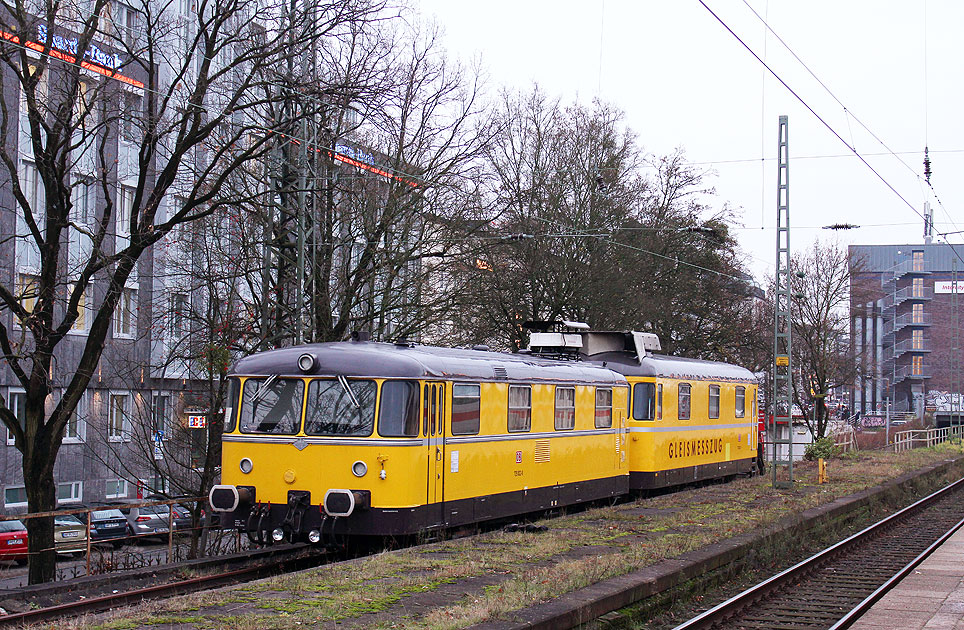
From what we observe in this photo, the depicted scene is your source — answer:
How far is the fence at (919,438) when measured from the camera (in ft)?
136

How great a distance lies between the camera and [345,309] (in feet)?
76.3

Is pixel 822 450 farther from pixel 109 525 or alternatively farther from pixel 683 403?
pixel 109 525

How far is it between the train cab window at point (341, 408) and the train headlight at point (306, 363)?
0.62 ft

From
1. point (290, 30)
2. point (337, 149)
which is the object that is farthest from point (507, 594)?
point (337, 149)

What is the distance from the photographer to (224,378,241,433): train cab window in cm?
1438

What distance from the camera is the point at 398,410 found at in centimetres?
1362

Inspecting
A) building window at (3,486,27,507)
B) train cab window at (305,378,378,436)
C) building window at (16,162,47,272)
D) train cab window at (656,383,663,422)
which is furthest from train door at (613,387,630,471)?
building window at (3,486,27,507)

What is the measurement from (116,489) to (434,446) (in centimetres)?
2704

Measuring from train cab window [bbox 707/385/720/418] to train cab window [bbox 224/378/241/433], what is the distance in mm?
13911

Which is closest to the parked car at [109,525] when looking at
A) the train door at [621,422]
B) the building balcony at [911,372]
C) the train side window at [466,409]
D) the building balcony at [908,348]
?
the train door at [621,422]

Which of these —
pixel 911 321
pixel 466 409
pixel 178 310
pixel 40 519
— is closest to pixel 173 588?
pixel 466 409

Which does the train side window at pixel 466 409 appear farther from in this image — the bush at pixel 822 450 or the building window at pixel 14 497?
the building window at pixel 14 497

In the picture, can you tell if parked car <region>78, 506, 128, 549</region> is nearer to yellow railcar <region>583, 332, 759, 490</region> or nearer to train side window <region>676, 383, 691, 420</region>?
yellow railcar <region>583, 332, 759, 490</region>

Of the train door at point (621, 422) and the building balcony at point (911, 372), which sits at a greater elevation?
the building balcony at point (911, 372)
